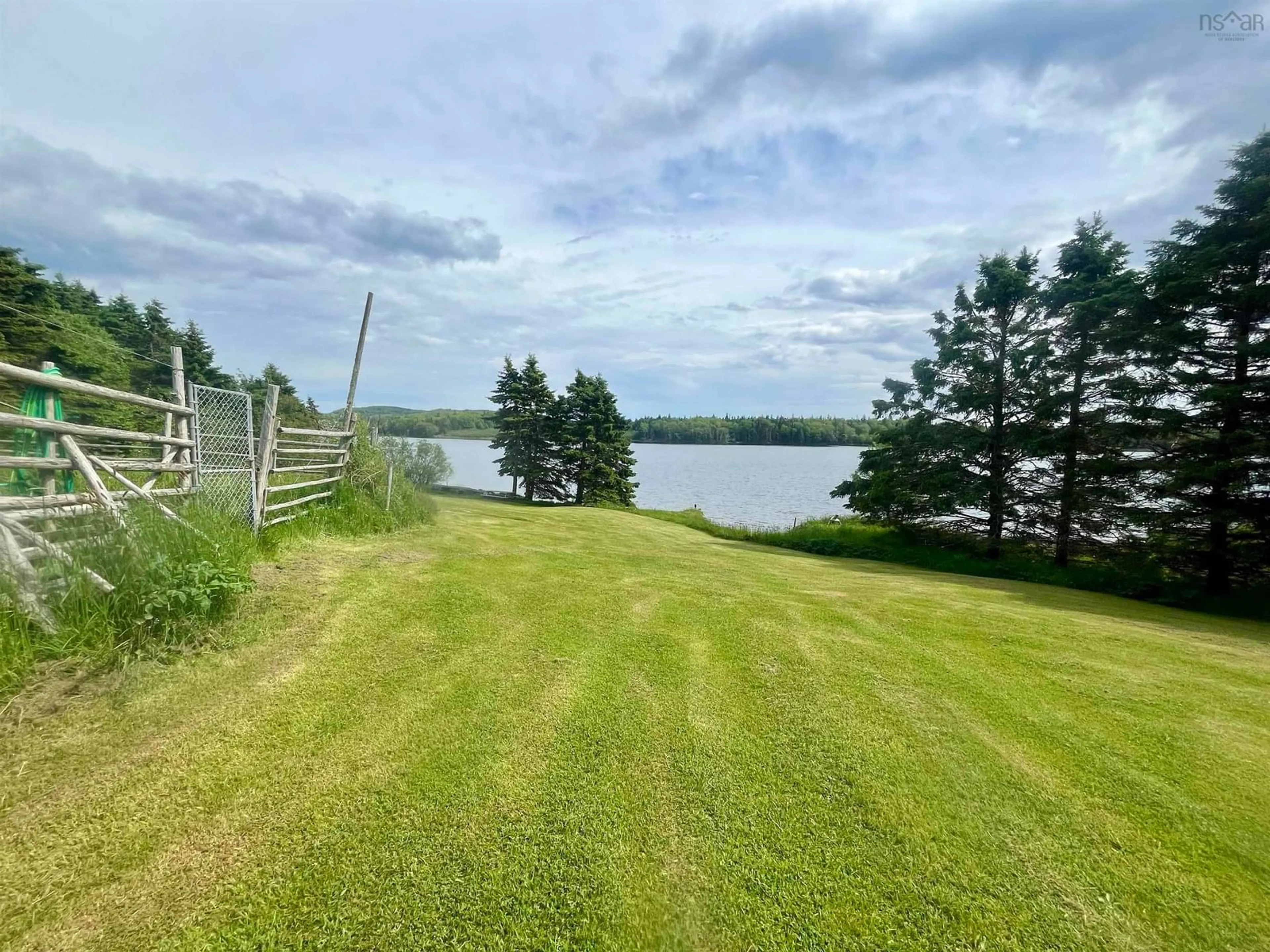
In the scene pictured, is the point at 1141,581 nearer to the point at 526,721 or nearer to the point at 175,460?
the point at 526,721

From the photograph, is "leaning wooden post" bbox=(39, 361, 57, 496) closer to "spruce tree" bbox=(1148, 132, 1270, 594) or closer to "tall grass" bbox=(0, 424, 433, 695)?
"tall grass" bbox=(0, 424, 433, 695)

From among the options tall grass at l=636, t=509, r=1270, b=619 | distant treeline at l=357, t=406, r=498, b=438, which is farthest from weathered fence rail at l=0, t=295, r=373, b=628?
distant treeline at l=357, t=406, r=498, b=438

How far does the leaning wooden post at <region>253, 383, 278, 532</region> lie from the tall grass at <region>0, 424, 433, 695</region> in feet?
4.31

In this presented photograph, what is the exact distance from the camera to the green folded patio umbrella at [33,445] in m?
3.89

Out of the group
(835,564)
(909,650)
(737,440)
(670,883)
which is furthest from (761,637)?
(737,440)

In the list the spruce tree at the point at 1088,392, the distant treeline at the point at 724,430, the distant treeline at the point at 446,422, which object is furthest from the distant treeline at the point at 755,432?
the spruce tree at the point at 1088,392

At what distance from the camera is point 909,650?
14.6ft

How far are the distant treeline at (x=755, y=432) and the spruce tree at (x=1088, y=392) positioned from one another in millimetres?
65786

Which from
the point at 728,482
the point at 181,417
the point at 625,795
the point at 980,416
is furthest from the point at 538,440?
the point at 625,795

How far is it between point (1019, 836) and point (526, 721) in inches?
99.6

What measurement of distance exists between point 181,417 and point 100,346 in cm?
1743

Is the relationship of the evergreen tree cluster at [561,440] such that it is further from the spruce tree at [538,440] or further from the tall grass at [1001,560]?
the tall grass at [1001,560]

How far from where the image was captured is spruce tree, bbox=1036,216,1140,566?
1130cm

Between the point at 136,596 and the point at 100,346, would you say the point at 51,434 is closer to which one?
the point at 136,596
